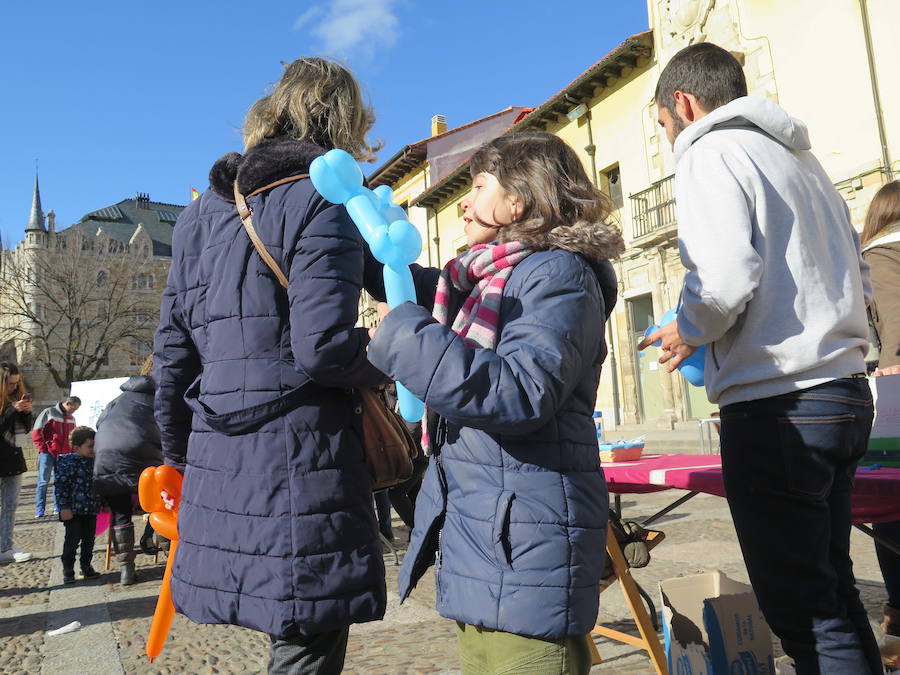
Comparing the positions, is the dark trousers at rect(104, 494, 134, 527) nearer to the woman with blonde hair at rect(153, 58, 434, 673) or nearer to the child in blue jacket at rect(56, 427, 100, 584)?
the child in blue jacket at rect(56, 427, 100, 584)

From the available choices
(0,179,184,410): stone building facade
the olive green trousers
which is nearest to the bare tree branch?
(0,179,184,410): stone building facade

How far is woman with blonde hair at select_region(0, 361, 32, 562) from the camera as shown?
616 cm

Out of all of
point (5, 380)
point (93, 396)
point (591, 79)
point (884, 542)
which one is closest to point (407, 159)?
point (591, 79)

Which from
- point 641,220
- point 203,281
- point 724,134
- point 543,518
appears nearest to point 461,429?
point 543,518

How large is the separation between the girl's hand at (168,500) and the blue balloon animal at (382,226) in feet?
3.02

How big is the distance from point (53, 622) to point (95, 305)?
32736 millimetres

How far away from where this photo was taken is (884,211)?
293cm

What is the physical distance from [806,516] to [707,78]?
3.93 ft

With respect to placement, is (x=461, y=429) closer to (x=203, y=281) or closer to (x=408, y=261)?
(x=408, y=261)

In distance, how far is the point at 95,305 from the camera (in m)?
33.4

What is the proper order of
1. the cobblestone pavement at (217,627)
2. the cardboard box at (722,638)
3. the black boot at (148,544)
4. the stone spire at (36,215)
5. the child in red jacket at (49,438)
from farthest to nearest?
the stone spire at (36,215) → the child in red jacket at (49,438) → the black boot at (148,544) → the cobblestone pavement at (217,627) → the cardboard box at (722,638)

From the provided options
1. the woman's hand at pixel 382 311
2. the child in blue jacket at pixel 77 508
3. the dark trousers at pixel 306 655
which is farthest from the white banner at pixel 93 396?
the woman's hand at pixel 382 311

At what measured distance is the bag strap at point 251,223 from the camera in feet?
5.56

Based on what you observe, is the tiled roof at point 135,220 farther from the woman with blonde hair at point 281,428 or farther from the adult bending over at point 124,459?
the woman with blonde hair at point 281,428
